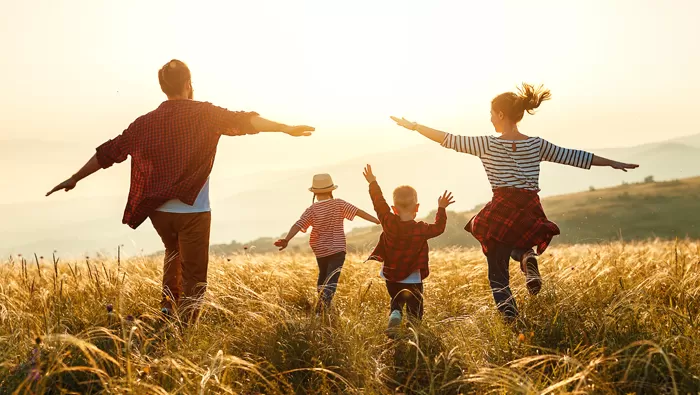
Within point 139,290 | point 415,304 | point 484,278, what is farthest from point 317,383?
point 484,278

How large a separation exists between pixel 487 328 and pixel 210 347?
2.03m

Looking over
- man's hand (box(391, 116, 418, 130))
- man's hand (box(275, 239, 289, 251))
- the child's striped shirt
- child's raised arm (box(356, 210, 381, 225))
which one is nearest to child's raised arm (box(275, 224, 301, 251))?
man's hand (box(275, 239, 289, 251))

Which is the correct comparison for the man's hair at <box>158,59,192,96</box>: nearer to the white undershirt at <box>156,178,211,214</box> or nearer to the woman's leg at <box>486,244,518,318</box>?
the white undershirt at <box>156,178,211,214</box>

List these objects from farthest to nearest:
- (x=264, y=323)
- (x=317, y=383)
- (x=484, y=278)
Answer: (x=484, y=278) → (x=264, y=323) → (x=317, y=383)

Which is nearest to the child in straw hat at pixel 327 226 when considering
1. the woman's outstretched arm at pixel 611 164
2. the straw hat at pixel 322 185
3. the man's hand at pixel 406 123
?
the straw hat at pixel 322 185

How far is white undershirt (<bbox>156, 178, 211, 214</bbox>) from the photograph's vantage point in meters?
5.81

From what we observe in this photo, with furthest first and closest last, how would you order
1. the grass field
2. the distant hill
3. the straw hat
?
the distant hill
the straw hat
the grass field

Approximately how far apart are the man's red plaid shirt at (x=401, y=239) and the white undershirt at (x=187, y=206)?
1.51m

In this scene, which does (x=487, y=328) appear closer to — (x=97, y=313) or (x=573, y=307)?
(x=573, y=307)

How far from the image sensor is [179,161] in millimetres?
5793

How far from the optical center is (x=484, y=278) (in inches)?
298

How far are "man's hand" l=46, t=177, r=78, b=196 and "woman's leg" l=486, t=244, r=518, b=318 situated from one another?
3770 mm

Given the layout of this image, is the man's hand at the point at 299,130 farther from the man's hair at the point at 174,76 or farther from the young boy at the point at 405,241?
the man's hair at the point at 174,76

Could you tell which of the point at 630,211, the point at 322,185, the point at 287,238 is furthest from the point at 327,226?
the point at 630,211
